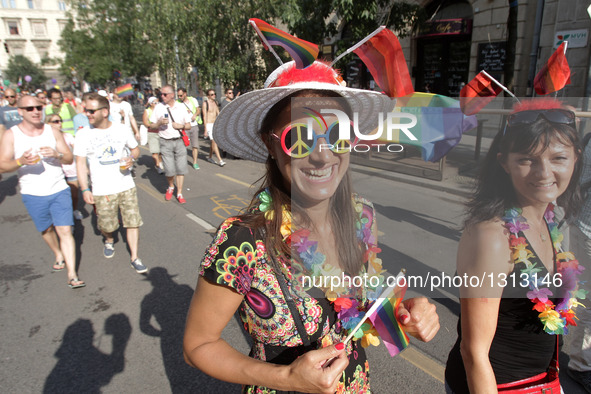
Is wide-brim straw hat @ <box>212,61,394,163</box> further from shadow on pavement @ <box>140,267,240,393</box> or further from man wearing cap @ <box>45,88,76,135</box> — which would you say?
man wearing cap @ <box>45,88,76,135</box>

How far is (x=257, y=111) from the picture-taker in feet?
4.61

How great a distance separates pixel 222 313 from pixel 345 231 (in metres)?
0.52

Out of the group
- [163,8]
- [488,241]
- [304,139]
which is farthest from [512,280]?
[163,8]

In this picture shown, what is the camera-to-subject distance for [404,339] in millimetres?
1254

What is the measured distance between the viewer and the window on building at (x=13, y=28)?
208ft

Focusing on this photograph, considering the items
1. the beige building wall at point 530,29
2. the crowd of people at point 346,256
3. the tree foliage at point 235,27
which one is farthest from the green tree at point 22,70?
the crowd of people at point 346,256

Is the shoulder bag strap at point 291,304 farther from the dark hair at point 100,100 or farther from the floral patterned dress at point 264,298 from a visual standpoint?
the dark hair at point 100,100

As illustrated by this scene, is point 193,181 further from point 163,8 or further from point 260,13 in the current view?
point 163,8

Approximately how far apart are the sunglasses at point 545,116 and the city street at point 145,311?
0.27m

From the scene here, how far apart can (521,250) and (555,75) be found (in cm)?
54

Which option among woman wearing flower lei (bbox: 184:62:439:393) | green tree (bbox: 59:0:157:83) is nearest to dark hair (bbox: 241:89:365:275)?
woman wearing flower lei (bbox: 184:62:439:393)

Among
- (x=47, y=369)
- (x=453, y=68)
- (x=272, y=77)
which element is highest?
(x=453, y=68)

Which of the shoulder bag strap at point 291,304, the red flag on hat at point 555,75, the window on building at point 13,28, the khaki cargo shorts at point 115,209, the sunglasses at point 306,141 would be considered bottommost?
the khaki cargo shorts at point 115,209

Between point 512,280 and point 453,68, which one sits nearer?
point 512,280
